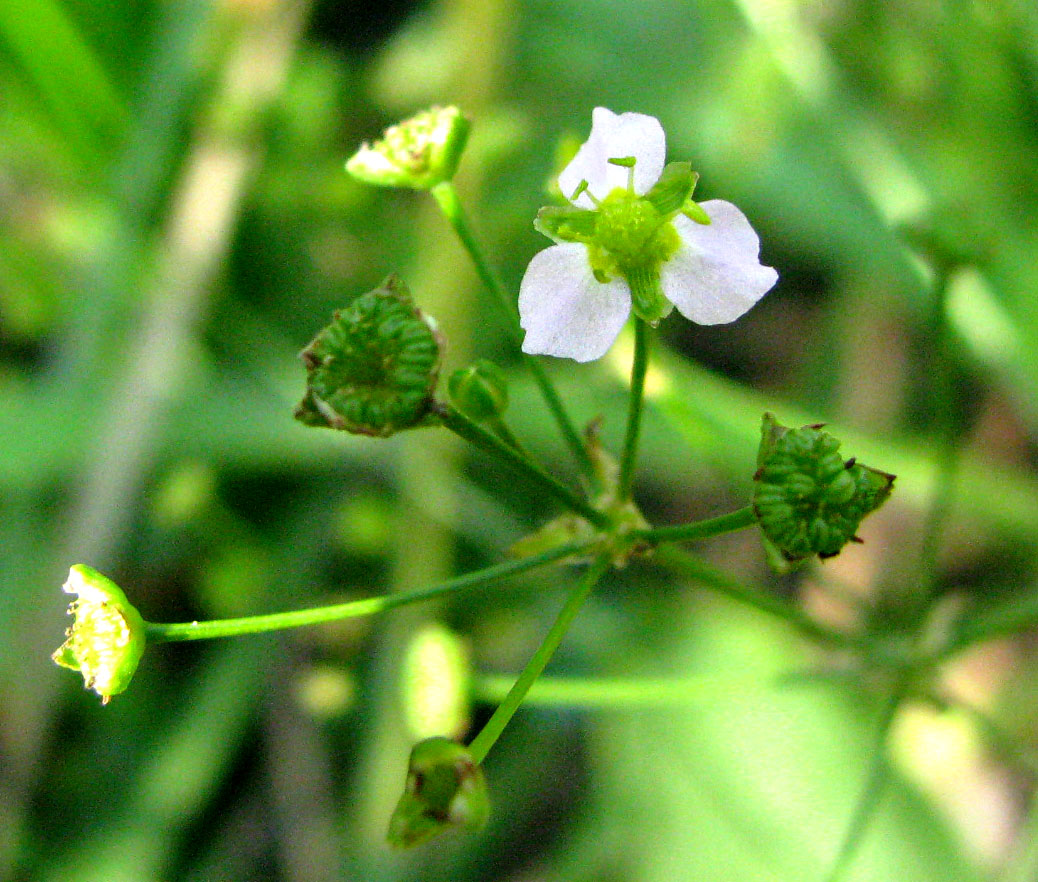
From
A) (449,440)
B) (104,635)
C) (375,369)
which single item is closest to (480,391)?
(375,369)

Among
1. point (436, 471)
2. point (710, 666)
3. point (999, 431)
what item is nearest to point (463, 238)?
point (436, 471)

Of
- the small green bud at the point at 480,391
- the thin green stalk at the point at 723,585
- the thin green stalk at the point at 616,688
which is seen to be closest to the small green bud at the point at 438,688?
the thin green stalk at the point at 616,688

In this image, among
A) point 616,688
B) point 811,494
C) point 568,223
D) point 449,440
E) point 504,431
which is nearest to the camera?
point 811,494

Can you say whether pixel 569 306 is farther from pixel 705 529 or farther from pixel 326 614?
pixel 326 614

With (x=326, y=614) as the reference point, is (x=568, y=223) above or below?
above

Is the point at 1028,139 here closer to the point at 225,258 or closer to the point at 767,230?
the point at 767,230

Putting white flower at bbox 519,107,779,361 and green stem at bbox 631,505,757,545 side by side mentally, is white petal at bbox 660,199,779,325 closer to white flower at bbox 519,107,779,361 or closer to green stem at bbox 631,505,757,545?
white flower at bbox 519,107,779,361

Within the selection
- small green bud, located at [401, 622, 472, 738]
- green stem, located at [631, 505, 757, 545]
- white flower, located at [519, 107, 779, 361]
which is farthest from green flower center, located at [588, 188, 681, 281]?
small green bud, located at [401, 622, 472, 738]
